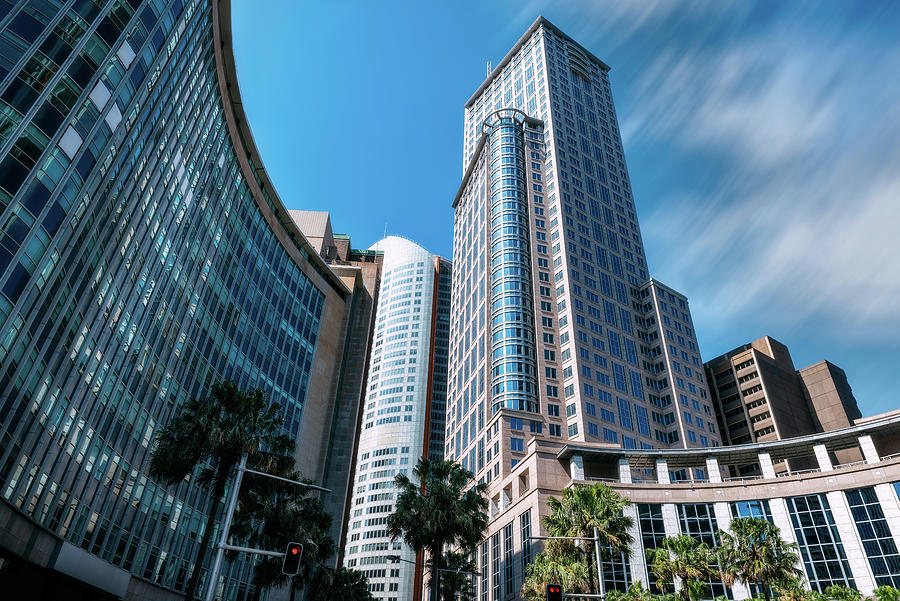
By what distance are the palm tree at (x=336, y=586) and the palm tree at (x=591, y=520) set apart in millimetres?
19031

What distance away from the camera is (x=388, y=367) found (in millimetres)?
199500

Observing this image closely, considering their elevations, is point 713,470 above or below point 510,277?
below

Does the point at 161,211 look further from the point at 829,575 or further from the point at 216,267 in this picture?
the point at 829,575

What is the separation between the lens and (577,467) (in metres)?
66.9

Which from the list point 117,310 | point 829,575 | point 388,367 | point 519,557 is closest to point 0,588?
point 117,310

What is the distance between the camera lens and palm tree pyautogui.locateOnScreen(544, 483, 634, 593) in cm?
4112

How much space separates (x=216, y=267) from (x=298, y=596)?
158 feet

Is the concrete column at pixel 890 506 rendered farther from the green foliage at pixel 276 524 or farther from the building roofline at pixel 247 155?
the building roofline at pixel 247 155

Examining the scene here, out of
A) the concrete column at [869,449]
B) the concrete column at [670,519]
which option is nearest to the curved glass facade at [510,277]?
the concrete column at [670,519]

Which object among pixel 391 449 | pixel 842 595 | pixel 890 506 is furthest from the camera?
pixel 391 449

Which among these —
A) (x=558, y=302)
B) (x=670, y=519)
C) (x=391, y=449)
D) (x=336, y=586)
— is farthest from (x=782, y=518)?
(x=391, y=449)

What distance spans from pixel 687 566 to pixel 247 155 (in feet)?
214

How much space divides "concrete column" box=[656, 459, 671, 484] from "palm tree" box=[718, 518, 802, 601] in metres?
20.1

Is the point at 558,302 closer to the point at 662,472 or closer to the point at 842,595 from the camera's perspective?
the point at 662,472
